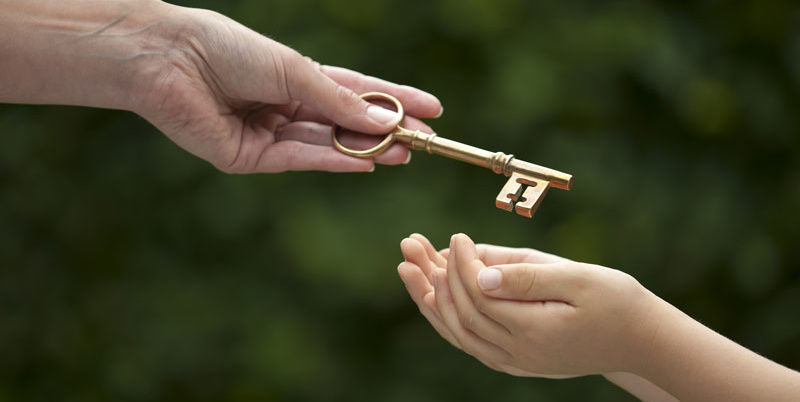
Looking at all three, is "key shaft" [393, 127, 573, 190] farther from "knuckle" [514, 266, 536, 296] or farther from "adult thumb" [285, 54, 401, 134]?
"knuckle" [514, 266, 536, 296]

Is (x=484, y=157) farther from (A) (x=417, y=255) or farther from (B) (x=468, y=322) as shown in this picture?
(B) (x=468, y=322)

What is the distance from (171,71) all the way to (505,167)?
651mm

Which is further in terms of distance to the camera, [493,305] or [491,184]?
[491,184]

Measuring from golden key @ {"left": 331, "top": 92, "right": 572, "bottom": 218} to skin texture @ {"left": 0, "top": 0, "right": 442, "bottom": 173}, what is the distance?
2 centimetres

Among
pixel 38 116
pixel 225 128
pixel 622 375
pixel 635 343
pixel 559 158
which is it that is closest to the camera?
pixel 635 343

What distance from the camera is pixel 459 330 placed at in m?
1.16

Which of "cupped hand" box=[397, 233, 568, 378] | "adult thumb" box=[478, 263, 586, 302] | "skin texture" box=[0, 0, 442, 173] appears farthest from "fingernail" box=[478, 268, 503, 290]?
"skin texture" box=[0, 0, 442, 173]

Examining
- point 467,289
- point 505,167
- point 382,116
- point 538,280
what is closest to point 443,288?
point 467,289

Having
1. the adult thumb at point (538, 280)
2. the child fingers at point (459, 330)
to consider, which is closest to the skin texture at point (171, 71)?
the child fingers at point (459, 330)

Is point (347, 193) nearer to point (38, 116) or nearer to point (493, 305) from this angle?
point (38, 116)

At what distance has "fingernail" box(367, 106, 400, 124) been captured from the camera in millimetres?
1491

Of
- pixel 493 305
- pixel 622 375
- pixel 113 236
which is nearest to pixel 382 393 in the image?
pixel 113 236

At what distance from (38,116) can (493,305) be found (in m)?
1.79

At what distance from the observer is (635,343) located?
3.55 ft
